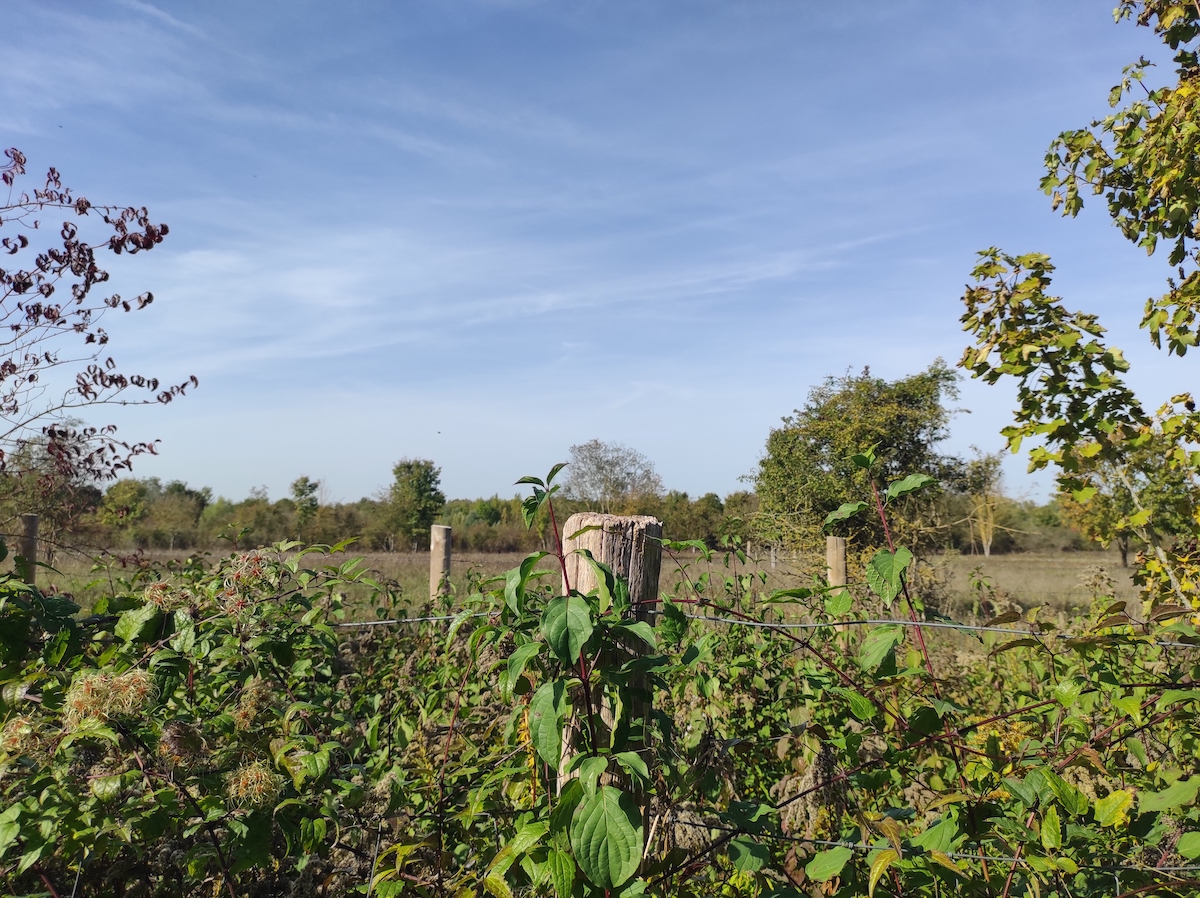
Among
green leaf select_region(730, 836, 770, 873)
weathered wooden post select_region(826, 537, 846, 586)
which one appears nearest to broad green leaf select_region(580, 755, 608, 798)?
green leaf select_region(730, 836, 770, 873)

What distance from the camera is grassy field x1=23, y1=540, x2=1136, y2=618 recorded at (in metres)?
3.84

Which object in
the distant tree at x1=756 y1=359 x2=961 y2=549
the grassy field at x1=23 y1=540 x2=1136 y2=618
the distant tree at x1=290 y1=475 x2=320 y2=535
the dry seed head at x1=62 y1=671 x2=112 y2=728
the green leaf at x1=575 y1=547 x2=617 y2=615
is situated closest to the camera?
the dry seed head at x1=62 y1=671 x2=112 y2=728

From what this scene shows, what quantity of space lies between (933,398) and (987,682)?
8641 millimetres

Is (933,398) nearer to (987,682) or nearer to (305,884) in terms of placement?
(987,682)

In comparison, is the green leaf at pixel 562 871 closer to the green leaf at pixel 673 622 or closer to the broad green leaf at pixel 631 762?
the broad green leaf at pixel 631 762

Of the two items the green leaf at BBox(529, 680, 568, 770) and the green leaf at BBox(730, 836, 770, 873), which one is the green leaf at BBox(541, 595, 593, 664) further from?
the green leaf at BBox(730, 836, 770, 873)

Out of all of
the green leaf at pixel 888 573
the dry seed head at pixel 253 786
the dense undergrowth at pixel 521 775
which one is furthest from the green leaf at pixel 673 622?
the dry seed head at pixel 253 786

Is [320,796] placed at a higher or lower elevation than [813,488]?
lower

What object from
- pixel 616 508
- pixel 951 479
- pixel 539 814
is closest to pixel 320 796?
pixel 539 814

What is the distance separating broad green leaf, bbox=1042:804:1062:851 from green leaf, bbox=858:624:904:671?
0.35 metres

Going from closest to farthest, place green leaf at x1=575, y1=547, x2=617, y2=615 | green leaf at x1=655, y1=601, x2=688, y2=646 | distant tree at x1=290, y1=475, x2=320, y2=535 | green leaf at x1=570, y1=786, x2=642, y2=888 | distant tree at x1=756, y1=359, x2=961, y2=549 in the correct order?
green leaf at x1=570, y1=786, x2=642, y2=888 → green leaf at x1=575, y1=547, x2=617, y2=615 → green leaf at x1=655, y1=601, x2=688, y2=646 → distant tree at x1=756, y1=359, x2=961, y2=549 → distant tree at x1=290, y1=475, x2=320, y2=535

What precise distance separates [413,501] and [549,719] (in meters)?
22.9

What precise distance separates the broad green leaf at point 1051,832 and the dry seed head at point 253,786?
134 cm

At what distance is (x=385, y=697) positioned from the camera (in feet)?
10.2
